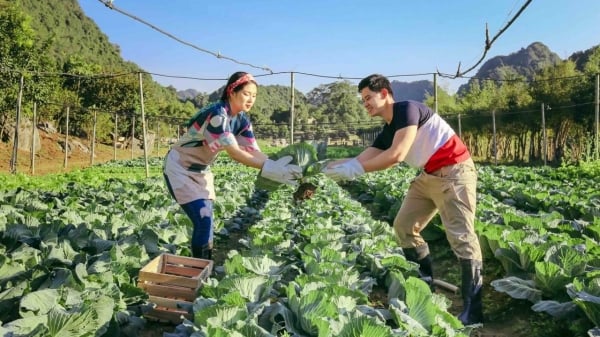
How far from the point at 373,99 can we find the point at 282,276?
1600mm

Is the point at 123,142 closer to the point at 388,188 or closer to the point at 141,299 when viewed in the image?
the point at 388,188

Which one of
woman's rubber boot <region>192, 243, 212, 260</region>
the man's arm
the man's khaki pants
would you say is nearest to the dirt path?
woman's rubber boot <region>192, 243, 212, 260</region>

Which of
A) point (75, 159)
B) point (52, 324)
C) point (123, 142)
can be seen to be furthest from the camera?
point (123, 142)

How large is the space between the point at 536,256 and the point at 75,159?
32112 mm

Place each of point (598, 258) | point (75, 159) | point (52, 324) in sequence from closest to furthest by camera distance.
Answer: point (52, 324), point (598, 258), point (75, 159)

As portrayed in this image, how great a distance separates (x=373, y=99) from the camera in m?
3.40

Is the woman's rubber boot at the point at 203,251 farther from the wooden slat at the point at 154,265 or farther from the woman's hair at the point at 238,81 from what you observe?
the woman's hair at the point at 238,81

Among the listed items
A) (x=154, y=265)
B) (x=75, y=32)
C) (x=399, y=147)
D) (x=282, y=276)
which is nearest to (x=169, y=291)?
(x=154, y=265)

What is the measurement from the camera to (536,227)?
5.13 m

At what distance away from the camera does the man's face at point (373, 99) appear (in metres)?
3.40

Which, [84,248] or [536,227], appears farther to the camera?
[536,227]

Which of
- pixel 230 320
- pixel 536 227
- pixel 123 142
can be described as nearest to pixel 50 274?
pixel 230 320

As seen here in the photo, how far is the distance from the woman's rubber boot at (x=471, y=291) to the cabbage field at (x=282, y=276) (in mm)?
145

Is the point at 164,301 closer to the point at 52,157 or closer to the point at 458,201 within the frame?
the point at 458,201
